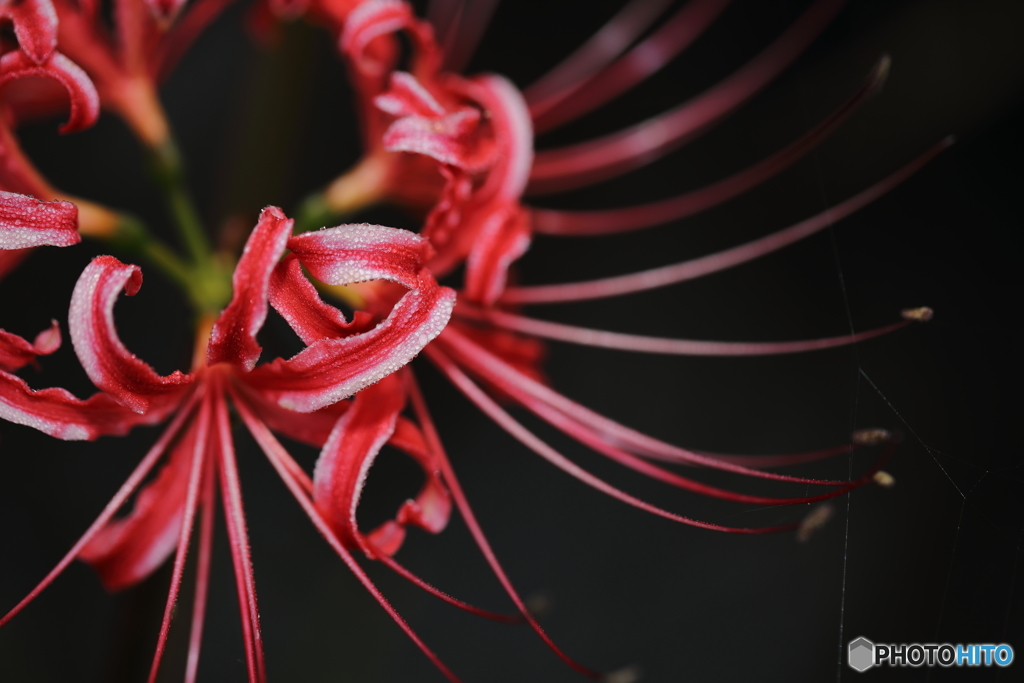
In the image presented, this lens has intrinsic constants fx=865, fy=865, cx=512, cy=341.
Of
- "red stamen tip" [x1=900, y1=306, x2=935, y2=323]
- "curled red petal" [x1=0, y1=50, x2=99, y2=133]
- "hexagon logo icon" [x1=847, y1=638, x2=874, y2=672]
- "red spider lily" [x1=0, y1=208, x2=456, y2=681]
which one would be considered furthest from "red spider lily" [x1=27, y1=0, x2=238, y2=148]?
"hexagon logo icon" [x1=847, y1=638, x2=874, y2=672]

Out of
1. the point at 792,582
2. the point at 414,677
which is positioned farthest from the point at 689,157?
the point at 414,677

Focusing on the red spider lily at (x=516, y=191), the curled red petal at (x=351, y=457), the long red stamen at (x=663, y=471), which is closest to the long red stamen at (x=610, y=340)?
the red spider lily at (x=516, y=191)

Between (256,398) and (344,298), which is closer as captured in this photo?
(256,398)

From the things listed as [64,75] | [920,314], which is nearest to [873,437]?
[920,314]

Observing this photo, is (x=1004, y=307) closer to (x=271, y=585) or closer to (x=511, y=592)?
(x=511, y=592)

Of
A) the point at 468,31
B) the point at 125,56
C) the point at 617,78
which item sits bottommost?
the point at 125,56

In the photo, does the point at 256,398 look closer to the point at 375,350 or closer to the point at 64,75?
the point at 375,350

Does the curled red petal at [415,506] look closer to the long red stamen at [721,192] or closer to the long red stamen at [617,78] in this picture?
the long red stamen at [721,192]
